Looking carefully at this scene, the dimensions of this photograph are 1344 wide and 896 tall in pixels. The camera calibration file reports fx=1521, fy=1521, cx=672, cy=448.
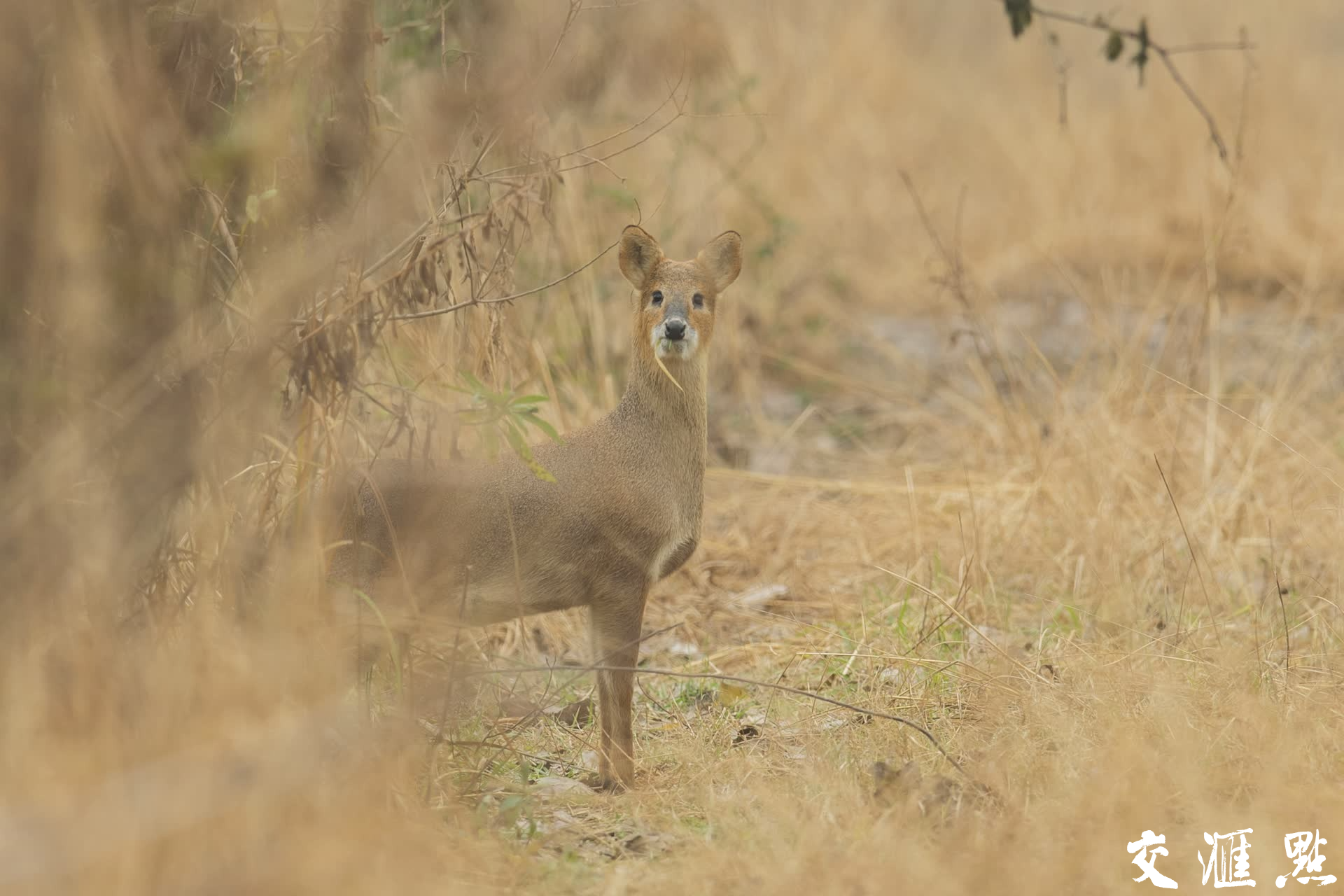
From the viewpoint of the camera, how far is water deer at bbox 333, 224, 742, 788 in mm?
4250

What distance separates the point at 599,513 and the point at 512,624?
173cm

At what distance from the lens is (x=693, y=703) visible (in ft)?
17.2

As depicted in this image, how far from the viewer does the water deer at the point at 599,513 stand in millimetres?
4250

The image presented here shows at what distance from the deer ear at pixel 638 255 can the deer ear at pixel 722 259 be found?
0.59ft

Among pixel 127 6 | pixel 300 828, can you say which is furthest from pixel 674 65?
pixel 300 828

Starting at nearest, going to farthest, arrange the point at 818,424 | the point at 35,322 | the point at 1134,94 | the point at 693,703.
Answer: the point at 35,322 → the point at 693,703 → the point at 818,424 → the point at 1134,94

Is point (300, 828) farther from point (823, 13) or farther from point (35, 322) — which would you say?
point (823, 13)

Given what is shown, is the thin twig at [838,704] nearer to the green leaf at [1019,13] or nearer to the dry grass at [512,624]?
the dry grass at [512,624]

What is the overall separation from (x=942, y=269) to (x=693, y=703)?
6921mm

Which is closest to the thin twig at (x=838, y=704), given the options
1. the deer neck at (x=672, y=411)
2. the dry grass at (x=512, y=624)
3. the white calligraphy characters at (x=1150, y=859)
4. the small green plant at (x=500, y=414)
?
the dry grass at (x=512, y=624)

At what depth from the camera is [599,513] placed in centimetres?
447

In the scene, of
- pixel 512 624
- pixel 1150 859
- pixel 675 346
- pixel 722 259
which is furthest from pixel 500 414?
pixel 512 624

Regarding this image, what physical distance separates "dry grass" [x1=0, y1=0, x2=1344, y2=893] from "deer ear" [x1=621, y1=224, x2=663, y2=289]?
0.41 meters

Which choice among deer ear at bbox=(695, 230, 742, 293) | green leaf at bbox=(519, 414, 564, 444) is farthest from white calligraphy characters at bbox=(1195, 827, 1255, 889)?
deer ear at bbox=(695, 230, 742, 293)
